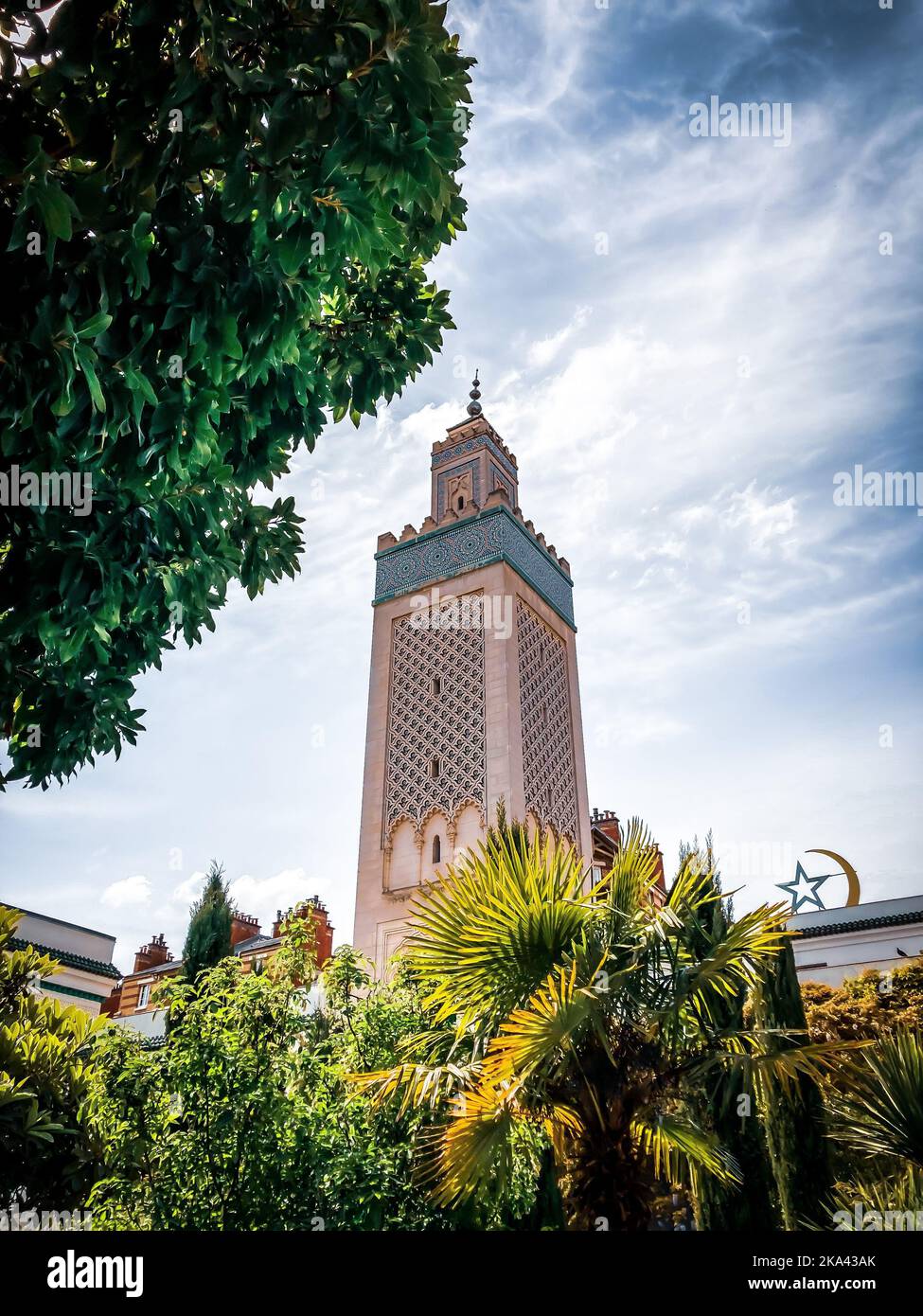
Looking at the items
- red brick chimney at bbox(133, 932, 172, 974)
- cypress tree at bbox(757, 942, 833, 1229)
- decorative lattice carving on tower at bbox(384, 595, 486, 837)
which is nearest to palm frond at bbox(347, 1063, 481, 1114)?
cypress tree at bbox(757, 942, 833, 1229)

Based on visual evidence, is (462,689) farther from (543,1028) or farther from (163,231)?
(163,231)

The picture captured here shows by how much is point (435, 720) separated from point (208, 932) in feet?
16.9

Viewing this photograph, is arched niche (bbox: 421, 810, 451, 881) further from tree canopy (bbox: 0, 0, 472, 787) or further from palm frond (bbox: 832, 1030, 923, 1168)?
tree canopy (bbox: 0, 0, 472, 787)

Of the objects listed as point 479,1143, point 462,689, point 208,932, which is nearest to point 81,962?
point 208,932

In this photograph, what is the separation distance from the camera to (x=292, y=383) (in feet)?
10.7

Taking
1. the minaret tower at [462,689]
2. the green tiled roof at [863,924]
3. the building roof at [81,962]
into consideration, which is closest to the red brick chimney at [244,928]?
the building roof at [81,962]

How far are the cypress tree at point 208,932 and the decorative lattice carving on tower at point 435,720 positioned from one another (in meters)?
3.39

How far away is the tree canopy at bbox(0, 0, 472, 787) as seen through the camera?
7.80 feet

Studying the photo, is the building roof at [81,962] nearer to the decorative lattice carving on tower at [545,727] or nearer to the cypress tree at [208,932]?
the cypress tree at [208,932]

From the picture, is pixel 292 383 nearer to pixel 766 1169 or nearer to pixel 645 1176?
pixel 645 1176

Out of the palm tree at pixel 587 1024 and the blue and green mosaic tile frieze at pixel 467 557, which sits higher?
the blue and green mosaic tile frieze at pixel 467 557

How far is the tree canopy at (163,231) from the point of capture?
7.80ft

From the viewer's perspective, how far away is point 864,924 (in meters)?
14.1

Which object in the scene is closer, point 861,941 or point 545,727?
point 861,941
